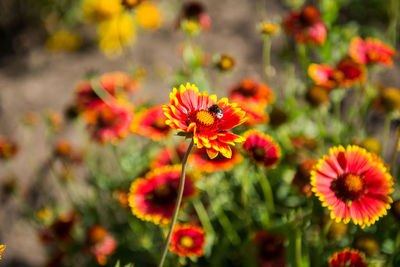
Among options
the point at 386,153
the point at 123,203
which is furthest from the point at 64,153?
the point at 386,153

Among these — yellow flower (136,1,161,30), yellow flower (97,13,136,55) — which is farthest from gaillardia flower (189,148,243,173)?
yellow flower (136,1,161,30)

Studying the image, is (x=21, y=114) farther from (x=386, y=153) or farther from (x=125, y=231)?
(x=386, y=153)

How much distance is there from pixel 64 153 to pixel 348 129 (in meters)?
1.60

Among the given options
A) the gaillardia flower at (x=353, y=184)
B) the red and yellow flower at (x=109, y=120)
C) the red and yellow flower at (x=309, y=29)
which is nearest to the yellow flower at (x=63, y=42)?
the red and yellow flower at (x=109, y=120)

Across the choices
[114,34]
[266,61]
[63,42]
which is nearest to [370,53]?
[266,61]

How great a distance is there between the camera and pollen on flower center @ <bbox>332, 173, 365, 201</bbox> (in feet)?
3.05

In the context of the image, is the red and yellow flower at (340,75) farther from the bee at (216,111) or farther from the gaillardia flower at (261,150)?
the bee at (216,111)

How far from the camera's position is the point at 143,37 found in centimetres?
394

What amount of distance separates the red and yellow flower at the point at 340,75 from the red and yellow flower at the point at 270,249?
0.72m

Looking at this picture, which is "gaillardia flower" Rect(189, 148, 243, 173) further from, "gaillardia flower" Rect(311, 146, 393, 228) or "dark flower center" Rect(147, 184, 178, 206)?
"gaillardia flower" Rect(311, 146, 393, 228)

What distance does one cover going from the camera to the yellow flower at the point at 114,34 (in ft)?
11.9

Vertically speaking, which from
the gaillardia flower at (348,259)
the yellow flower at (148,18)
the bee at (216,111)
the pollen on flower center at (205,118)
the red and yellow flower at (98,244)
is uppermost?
the yellow flower at (148,18)

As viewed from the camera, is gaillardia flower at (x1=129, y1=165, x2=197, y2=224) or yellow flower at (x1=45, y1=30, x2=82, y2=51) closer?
gaillardia flower at (x1=129, y1=165, x2=197, y2=224)

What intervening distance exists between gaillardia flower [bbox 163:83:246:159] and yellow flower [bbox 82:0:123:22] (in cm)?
321
